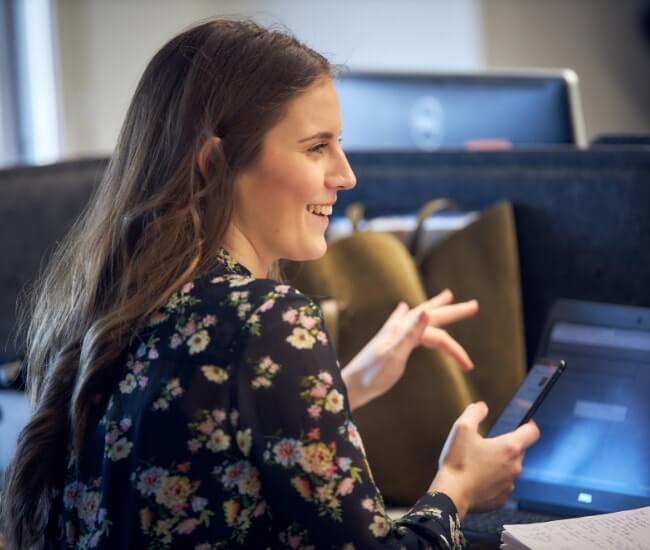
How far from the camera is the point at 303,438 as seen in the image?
2.70 feet

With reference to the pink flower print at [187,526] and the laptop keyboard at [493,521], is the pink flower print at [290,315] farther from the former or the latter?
the laptop keyboard at [493,521]

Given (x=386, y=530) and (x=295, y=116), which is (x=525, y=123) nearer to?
(x=295, y=116)

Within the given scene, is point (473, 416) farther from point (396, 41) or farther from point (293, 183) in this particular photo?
point (396, 41)

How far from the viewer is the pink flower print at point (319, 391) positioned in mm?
834

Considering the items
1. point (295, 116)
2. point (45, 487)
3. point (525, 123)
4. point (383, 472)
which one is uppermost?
point (295, 116)

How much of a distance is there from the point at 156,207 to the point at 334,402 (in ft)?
0.81

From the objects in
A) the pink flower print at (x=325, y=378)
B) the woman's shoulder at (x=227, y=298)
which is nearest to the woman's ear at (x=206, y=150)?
the woman's shoulder at (x=227, y=298)

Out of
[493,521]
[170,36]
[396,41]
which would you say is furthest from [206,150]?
[396,41]

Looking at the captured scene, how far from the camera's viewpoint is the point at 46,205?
1669 mm

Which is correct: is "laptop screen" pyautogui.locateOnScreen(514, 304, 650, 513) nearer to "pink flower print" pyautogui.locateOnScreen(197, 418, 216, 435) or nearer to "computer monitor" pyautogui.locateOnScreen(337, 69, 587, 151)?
"pink flower print" pyautogui.locateOnScreen(197, 418, 216, 435)

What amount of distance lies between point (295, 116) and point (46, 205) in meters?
0.84

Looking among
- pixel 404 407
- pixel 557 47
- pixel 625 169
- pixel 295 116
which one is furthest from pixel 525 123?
pixel 557 47

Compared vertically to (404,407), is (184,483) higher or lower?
higher

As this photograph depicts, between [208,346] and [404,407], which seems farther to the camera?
[404,407]
